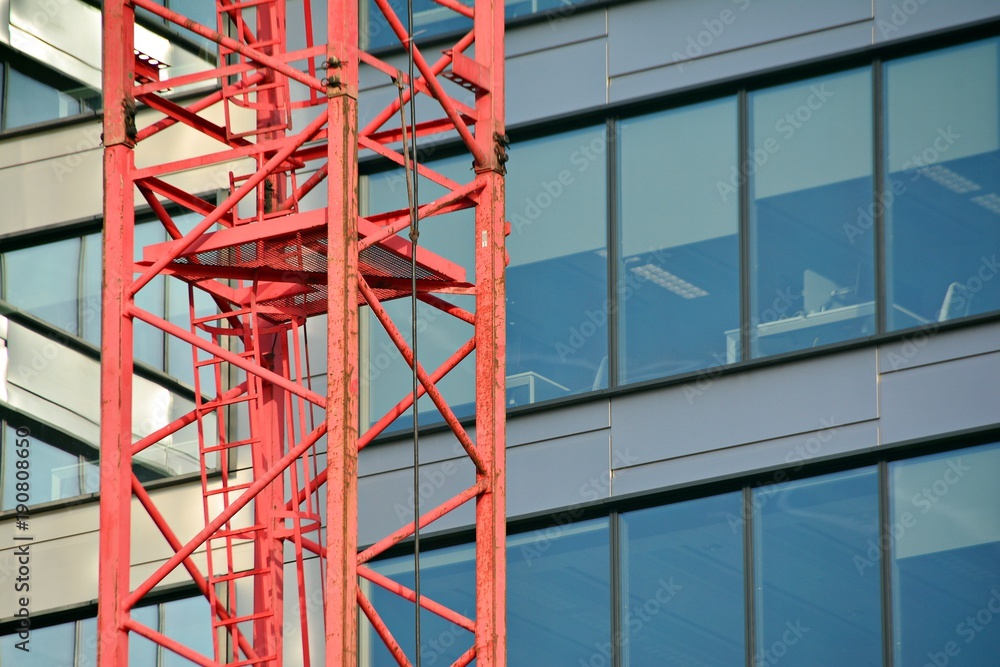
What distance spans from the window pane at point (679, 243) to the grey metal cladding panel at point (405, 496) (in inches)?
96.9

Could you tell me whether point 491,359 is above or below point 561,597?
above

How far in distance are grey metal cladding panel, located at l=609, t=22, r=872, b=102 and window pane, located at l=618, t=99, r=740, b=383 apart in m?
0.36

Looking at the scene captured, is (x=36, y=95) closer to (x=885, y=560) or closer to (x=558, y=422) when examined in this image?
(x=558, y=422)

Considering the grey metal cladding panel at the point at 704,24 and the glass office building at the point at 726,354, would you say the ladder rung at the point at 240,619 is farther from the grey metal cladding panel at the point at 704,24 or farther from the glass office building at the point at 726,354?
the grey metal cladding panel at the point at 704,24

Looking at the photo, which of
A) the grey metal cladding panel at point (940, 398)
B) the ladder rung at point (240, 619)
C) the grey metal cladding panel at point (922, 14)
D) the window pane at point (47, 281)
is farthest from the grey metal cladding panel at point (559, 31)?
the ladder rung at point (240, 619)

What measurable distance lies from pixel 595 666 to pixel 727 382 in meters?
3.61

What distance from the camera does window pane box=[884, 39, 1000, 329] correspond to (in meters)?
20.6

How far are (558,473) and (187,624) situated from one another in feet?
18.2

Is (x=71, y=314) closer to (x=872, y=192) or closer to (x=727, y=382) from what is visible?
(x=727, y=382)

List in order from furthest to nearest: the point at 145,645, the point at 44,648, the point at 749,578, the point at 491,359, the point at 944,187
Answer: the point at 44,648 → the point at 145,645 → the point at 944,187 → the point at 749,578 → the point at 491,359

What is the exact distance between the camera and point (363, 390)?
2334 centimetres

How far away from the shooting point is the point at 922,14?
838 inches

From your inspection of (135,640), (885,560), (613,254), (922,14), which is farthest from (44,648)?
(922,14)

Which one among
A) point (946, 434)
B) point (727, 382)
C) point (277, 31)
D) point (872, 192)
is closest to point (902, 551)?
point (946, 434)
